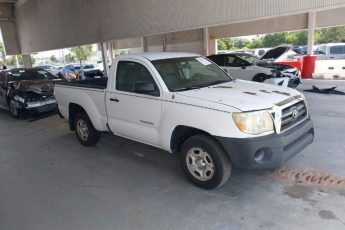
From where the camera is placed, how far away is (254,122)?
3188mm

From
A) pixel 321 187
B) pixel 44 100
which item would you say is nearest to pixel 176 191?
pixel 321 187

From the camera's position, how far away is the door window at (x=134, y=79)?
393cm

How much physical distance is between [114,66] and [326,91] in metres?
7.51

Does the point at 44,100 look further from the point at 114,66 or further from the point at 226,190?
the point at 226,190

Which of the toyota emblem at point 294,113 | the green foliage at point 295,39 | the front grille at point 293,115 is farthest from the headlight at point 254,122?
the green foliage at point 295,39

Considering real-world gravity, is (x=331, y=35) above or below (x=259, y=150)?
above

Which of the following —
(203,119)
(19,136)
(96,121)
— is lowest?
(19,136)

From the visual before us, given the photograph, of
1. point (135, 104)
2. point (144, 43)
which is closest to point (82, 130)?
point (135, 104)

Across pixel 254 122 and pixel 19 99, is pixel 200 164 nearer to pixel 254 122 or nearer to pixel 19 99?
pixel 254 122

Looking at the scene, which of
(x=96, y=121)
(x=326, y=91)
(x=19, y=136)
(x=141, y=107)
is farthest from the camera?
(x=326, y=91)

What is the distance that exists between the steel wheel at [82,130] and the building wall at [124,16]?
8.35 meters

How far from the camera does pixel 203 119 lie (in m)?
3.37

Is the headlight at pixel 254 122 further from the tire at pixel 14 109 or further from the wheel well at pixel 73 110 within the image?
the tire at pixel 14 109

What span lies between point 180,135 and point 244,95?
0.93 meters
